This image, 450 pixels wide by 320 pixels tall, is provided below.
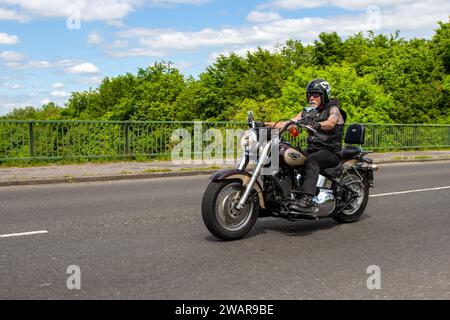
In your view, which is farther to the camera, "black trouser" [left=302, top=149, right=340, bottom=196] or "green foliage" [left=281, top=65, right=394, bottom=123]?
"green foliage" [left=281, top=65, right=394, bottom=123]

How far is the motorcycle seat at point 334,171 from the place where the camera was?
675 centimetres

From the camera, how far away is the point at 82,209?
28.1 ft

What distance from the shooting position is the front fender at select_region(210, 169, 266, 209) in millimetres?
5816

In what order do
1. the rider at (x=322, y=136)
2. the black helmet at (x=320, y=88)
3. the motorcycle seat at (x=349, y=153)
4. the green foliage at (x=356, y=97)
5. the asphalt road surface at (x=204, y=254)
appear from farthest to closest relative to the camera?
the green foliage at (x=356, y=97) < the motorcycle seat at (x=349, y=153) < the black helmet at (x=320, y=88) < the rider at (x=322, y=136) < the asphalt road surface at (x=204, y=254)

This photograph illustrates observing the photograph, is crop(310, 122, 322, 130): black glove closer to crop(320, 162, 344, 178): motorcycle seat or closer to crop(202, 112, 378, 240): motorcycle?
crop(202, 112, 378, 240): motorcycle

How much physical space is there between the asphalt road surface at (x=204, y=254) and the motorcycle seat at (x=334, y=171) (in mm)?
722

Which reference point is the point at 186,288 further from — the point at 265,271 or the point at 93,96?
the point at 93,96

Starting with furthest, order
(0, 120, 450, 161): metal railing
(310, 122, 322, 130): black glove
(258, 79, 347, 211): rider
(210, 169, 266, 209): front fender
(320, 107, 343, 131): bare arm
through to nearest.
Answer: (0, 120, 450, 161): metal railing, (320, 107, 343, 131): bare arm, (258, 79, 347, 211): rider, (310, 122, 322, 130): black glove, (210, 169, 266, 209): front fender

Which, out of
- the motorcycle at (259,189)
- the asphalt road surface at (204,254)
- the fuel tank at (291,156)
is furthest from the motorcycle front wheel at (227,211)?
the fuel tank at (291,156)

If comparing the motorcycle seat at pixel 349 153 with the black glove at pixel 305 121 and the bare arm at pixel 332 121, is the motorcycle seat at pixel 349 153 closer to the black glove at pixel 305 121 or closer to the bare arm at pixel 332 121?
the bare arm at pixel 332 121

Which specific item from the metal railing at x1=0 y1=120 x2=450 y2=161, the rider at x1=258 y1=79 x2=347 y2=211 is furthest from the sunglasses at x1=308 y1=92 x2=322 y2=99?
the metal railing at x1=0 y1=120 x2=450 y2=161

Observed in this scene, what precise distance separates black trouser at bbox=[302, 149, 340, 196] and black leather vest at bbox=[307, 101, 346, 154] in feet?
0.23
